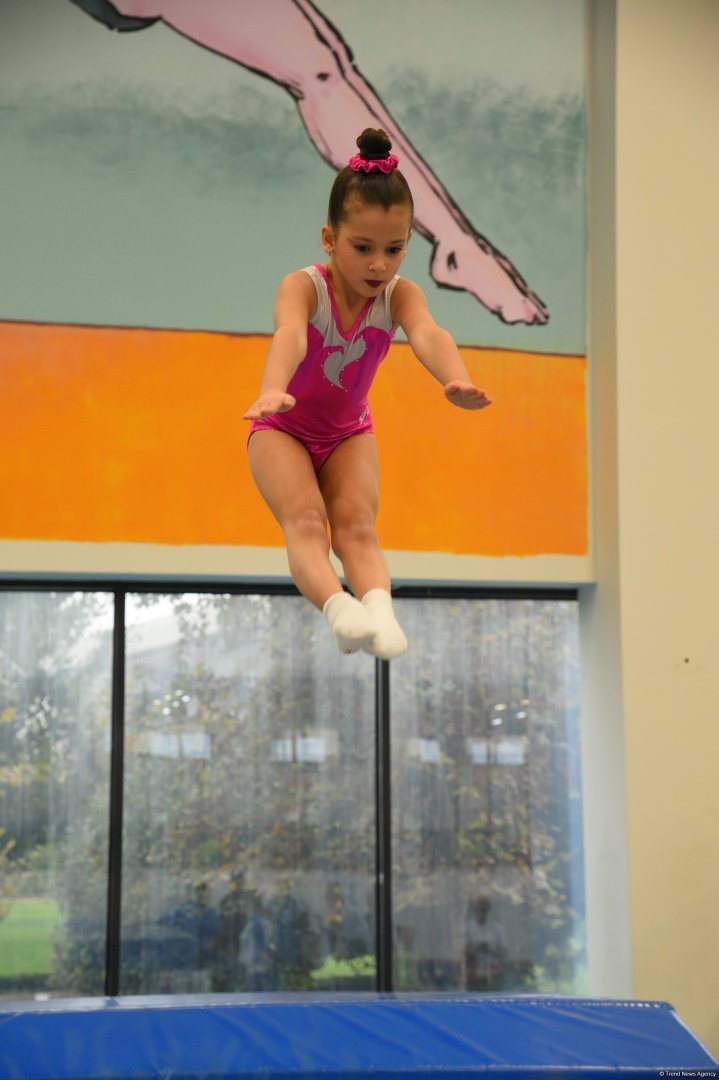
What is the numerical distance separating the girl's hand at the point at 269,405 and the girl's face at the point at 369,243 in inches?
19.2

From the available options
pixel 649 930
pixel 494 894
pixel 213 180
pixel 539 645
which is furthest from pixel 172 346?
pixel 649 930

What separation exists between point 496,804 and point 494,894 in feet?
1.43

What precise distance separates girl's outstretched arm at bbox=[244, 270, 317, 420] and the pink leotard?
55mm

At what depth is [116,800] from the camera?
5.64m

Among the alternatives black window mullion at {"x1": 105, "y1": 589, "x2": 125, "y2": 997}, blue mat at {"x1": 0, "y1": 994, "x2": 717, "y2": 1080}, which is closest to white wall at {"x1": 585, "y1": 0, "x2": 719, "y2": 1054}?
blue mat at {"x1": 0, "y1": 994, "x2": 717, "y2": 1080}

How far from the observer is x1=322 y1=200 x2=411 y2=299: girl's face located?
2686 mm

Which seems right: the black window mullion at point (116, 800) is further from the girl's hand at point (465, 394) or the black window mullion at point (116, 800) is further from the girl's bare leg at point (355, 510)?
the girl's hand at point (465, 394)

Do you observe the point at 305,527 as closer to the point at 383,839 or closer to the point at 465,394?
the point at 465,394

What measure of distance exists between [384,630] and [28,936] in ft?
12.3

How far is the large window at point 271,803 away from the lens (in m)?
5.62

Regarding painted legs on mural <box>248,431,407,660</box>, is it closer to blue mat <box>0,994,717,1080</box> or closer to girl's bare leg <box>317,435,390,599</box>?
→ girl's bare leg <box>317,435,390,599</box>

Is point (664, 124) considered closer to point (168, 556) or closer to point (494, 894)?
point (168, 556)

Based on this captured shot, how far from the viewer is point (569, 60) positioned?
6.21m

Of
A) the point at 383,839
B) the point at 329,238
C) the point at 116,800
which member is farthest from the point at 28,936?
the point at 329,238
